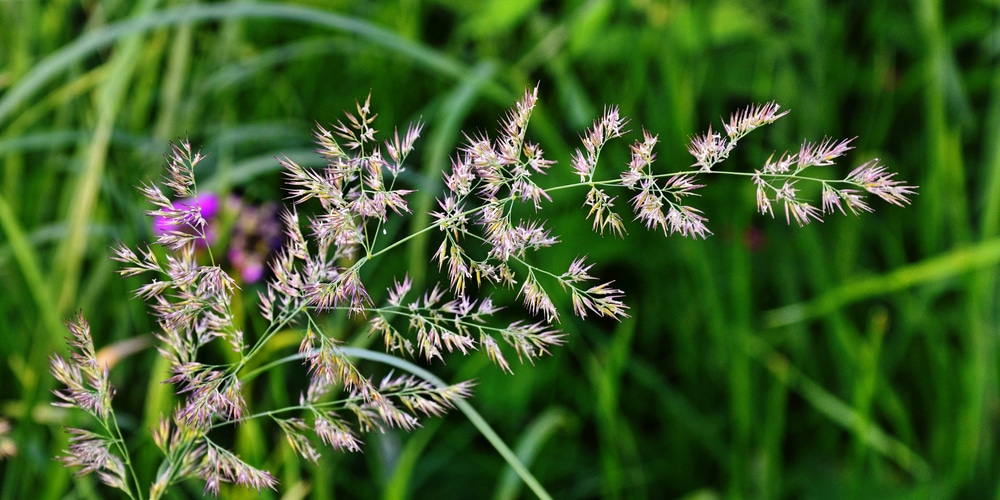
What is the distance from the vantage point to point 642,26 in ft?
5.64

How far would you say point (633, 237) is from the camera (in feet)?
5.22

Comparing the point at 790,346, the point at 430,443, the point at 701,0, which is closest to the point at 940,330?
the point at 790,346

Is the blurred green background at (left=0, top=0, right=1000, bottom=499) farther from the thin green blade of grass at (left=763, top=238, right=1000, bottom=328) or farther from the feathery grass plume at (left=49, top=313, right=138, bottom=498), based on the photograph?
the feathery grass plume at (left=49, top=313, right=138, bottom=498)

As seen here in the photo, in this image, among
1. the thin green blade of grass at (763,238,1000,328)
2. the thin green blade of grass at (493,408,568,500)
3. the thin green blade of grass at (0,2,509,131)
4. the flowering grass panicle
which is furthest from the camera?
the thin green blade of grass at (763,238,1000,328)

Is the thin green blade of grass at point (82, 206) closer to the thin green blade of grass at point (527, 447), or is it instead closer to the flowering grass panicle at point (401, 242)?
the thin green blade of grass at point (527, 447)

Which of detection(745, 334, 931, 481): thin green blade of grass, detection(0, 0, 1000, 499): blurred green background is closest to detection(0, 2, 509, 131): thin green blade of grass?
detection(0, 0, 1000, 499): blurred green background

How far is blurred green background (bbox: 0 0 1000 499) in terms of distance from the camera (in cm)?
131

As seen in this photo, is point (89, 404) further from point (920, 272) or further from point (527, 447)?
point (920, 272)

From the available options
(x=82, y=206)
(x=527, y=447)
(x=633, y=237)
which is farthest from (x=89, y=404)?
(x=633, y=237)

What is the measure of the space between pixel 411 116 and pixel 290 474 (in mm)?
900

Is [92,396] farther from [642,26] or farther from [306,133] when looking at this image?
[642,26]

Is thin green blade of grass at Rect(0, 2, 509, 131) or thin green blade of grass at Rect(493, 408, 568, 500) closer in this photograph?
thin green blade of grass at Rect(493, 408, 568, 500)

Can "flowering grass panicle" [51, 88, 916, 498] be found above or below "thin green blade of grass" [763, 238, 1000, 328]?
above

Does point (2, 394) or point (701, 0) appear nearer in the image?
point (2, 394)
